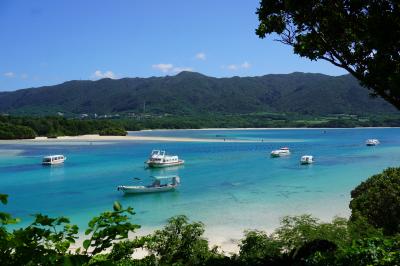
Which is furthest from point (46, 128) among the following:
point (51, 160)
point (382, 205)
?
point (382, 205)

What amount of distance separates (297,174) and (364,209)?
116ft

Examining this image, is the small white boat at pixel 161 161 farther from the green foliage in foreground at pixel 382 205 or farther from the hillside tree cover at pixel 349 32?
the hillside tree cover at pixel 349 32

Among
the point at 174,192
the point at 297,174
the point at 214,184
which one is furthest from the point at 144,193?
the point at 297,174

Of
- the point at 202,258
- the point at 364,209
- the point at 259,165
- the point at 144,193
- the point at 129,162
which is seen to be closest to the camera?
the point at 202,258

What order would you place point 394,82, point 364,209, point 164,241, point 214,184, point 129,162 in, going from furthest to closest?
point 129,162 → point 214,184 → point 364,209 → point 164,241 → point 394,82

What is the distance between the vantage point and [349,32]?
9.05 m

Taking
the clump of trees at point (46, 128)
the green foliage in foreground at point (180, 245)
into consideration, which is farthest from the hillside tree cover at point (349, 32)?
the clump of trees at point (46, 128)

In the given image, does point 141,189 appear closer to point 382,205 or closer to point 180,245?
point 382,205

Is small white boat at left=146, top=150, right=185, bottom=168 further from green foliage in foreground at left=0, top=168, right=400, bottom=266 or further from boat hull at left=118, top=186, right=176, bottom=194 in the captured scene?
green foliage in foreground at left=0, top=168, right=400, bottom=266

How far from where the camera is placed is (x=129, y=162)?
Answer: 6956 centimetres

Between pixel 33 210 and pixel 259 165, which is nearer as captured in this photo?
pixel 33 210

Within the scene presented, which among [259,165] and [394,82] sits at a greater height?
[394,82]

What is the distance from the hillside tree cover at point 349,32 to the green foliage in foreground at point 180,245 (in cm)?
288

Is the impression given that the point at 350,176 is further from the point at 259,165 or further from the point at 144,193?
the point at 144,193
